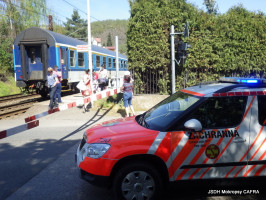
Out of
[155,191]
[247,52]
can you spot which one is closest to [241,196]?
[155,191]

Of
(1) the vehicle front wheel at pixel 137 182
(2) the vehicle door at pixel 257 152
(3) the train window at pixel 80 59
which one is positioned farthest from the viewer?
(3) the train window at pixel 80 59

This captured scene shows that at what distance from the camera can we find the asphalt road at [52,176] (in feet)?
12.2

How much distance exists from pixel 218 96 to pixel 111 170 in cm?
174

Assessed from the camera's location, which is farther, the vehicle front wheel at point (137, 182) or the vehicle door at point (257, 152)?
the vehicle door at point (257, 152)

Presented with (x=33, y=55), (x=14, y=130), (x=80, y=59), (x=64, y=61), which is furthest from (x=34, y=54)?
(x=14, y=130)

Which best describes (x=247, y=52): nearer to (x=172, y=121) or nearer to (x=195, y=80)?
(x=195, y=80)

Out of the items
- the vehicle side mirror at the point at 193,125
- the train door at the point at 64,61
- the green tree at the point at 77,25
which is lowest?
the vehicle side mirror at the point at 193,125

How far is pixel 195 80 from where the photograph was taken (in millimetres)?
11875

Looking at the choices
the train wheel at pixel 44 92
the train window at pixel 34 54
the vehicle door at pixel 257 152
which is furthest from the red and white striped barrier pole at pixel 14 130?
the train wheel at pixel 44 92

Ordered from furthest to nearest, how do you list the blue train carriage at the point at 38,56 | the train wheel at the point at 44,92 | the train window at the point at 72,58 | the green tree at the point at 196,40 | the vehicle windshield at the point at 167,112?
the train window at the point at 72,58, the train wheel at the point at 44,92, the blue train carriage at the point at 38,56, the green tree at the point at 196,40, the vehicle windshield at the point at 167,112

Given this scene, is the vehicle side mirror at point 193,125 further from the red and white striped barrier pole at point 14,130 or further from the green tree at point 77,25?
the green tree at point 77,25

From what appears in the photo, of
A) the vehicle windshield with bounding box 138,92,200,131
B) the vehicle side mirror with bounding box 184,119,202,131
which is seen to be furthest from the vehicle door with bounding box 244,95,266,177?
the vehicle windshield with bounding box 138,92,200,131

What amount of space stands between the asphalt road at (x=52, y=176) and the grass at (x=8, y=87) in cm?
1454

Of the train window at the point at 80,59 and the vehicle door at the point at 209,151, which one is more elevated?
the train window at the point at 80,59
